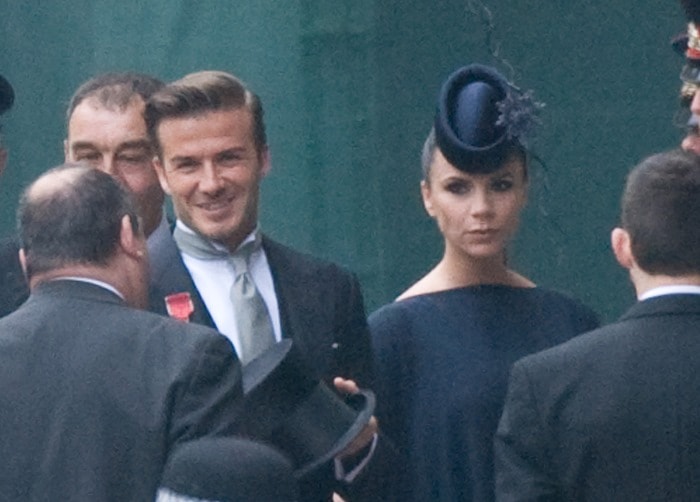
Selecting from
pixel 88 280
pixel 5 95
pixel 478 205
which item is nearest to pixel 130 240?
pixel 88 280

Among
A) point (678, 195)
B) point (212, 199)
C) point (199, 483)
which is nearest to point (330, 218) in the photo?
point (212, 199)

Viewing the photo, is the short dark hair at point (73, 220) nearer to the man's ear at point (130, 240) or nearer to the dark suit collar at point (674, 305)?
the man's ear at point (130, 240)

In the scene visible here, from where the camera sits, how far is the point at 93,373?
3699 millimetres

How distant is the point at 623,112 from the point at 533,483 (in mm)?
2581

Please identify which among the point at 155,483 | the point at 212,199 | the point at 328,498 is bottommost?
the point at 328,498

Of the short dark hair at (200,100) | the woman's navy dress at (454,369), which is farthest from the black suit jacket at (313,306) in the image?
the short dark hair at (200,100)

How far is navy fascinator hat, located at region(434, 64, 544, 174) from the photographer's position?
4664 mm

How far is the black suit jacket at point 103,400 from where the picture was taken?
365cm

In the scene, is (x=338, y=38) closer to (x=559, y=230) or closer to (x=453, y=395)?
(x=559, y=230)

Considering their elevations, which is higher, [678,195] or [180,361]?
[678,195]

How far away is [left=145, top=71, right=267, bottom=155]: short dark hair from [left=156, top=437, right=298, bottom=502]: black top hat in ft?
4.41

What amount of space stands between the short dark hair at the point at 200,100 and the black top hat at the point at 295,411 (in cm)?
78

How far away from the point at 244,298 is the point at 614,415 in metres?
1.06

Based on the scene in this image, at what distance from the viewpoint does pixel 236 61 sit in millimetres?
6336
